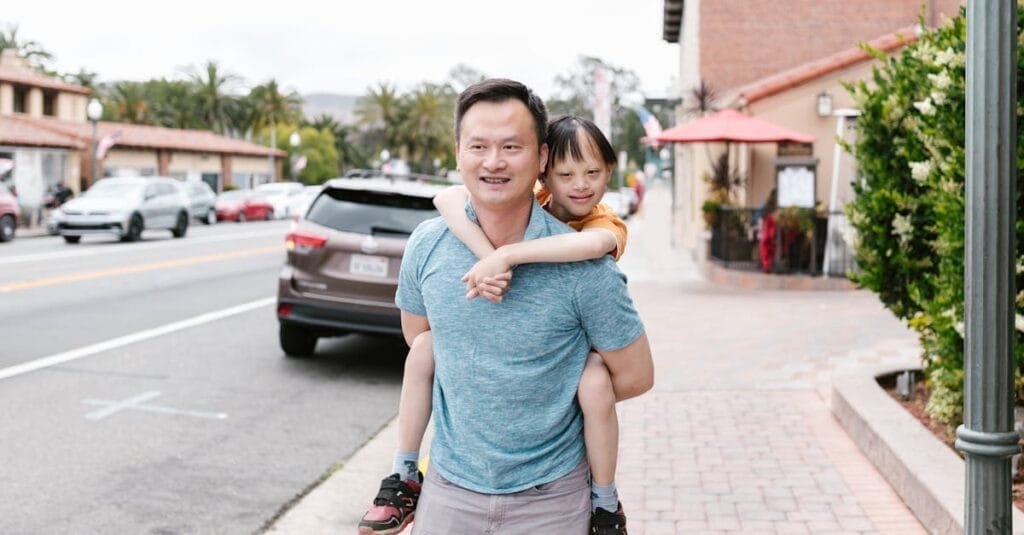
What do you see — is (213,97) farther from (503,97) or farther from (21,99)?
(503,97)

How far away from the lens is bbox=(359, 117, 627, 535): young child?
8.26 feet

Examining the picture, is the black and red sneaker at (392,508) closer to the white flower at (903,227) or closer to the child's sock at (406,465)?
the child's sock at (406,465)

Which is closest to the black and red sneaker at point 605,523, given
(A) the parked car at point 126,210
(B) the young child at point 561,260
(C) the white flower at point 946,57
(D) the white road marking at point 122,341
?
(B) the young child at point 561,260

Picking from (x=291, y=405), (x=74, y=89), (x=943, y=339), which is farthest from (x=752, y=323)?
(x=74, y=89)

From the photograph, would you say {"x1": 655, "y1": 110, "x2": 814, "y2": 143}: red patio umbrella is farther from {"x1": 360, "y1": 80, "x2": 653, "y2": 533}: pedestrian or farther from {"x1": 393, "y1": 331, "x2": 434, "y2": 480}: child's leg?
{"x1": 360, "y1": 80, "x2": 653, "y2": 533}: pedestrian

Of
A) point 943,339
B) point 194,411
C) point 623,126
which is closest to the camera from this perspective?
point 943,339

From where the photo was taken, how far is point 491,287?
8.05 ft

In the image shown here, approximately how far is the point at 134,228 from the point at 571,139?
87.7 ft

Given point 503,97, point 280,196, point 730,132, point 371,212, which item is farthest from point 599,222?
point 280,196

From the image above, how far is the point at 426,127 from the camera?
87.3 metres

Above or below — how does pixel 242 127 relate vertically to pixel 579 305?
above

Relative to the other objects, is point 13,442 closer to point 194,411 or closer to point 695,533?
point 194,411

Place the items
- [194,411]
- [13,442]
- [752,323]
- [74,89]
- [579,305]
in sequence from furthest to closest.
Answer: [74,89] → [752,323] → [194,411] → [13,442] → [579,305]

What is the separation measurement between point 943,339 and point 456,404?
154 inches
